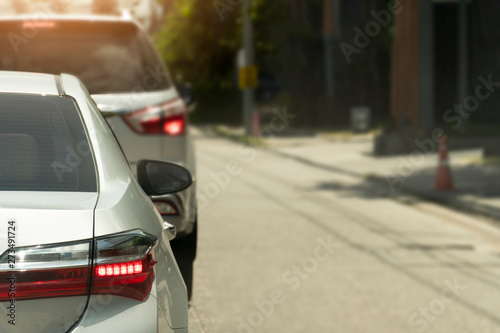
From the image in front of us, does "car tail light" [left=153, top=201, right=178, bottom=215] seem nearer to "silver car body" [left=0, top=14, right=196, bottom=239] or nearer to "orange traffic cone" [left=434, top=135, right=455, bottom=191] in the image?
"silver car body" [left=0, top=14, right=196, bottom=239]

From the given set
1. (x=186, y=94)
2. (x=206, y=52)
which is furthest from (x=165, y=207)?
(x=206, y=52)

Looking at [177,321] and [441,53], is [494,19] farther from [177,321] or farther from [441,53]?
[177,321]

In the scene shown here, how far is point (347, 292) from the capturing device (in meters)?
7.82

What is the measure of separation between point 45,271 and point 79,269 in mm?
87

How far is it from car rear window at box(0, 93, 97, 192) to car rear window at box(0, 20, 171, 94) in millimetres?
2544

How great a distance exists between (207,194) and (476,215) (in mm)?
4223

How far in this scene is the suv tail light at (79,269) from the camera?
2.26 m

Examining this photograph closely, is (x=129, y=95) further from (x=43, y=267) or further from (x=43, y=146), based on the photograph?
(x=43, y=267)

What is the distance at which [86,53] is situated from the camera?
561 centimetres

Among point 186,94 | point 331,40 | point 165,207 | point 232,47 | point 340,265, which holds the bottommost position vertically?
point 232,47

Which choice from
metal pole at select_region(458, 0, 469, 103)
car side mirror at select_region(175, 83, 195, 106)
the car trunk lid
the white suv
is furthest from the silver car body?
metal pole at select_region(458, 0, 469, 103)

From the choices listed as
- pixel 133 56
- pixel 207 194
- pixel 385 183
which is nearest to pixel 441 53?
pixel 385 183

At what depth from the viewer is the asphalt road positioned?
7.00 meters

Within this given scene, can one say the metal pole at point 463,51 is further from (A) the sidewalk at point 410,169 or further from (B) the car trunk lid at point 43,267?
(B) the car trunk lid at point 43,267
